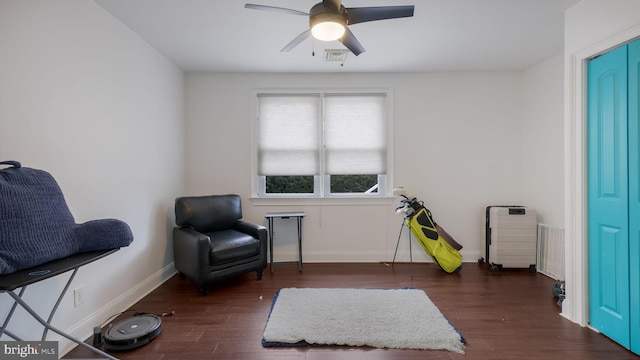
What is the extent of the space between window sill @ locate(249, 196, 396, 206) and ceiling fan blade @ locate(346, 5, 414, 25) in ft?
7.61

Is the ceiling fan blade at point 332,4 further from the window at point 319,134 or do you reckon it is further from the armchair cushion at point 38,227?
the window at point 319,134

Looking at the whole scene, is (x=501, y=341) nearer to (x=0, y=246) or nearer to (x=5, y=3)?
(x=0, y=246)

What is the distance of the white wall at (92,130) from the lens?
165cm

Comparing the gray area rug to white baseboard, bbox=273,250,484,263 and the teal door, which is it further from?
the teal door

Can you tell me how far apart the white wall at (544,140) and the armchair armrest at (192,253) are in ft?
13.0

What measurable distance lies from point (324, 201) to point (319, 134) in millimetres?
935

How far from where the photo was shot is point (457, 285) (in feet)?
9.76

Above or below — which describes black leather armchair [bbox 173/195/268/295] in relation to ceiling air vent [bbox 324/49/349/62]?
below

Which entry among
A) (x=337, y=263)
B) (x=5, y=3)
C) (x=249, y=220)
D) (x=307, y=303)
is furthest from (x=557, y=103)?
(x=5, y=3)

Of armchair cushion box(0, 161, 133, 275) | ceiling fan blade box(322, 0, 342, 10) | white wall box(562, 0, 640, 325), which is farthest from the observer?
white wall box(562, 0, 640, 325)

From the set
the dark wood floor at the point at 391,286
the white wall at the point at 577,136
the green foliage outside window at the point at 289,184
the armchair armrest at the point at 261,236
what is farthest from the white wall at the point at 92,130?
the white wall at the point at 577,136

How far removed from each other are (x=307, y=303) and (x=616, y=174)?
261 cm

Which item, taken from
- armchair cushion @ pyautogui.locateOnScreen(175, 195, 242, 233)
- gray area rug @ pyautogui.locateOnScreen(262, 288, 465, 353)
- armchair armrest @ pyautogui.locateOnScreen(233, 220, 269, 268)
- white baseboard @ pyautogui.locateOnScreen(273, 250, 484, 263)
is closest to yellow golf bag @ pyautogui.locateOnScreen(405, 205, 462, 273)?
white baseboard @ pyautogui.locateOnScreen(273, 250, 484, 263)

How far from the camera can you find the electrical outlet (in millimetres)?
1966
